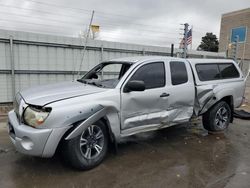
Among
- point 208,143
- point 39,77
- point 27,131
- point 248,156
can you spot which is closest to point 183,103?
point 208,143

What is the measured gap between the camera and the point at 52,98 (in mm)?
3551

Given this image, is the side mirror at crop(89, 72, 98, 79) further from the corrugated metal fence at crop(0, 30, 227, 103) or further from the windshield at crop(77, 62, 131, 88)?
the corrugated metal fence at crop(0, 30, 227, 103)

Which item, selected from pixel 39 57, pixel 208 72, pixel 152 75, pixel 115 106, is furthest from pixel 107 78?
pixel 39 57

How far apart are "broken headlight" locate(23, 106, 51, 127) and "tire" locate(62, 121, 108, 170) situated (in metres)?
0.48

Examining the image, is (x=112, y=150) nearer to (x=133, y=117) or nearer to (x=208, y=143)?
(x=133, y=117)

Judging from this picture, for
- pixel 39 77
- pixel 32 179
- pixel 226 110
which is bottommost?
pixel 32 179

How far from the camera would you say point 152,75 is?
462cm

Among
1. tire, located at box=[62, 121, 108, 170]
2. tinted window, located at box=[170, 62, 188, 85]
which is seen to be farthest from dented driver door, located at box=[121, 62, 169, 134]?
tire, located at box=[62, 121, 108, 170]

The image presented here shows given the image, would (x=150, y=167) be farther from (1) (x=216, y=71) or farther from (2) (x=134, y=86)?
(1) (x=216, y=71)

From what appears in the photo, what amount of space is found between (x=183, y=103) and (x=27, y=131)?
3.04 metres

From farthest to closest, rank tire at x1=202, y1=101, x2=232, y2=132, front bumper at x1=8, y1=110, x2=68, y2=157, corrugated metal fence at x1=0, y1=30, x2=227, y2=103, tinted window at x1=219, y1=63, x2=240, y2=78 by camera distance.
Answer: corrugated metal fence at x1=0, y1=30, x2=227, y2=103
tinted window at x1=219, y1=63, x2=240, y2=78
tire at x1=202, y1=101, x2=232, y2=132
front bumper at x1=8, y1=110, x2=68, y2=157

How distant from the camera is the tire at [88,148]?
11.6 feet

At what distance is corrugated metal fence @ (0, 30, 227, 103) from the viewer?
7.61 metres

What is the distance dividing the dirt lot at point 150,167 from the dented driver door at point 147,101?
1.91ft
